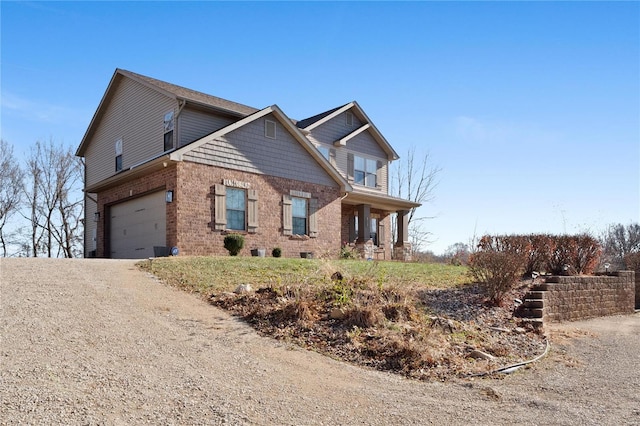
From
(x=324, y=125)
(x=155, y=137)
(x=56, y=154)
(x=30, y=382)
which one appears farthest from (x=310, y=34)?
(x=56, y=154)

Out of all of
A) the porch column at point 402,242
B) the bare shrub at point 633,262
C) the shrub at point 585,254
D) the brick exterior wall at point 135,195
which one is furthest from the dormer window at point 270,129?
the bare shrub at point 633,262

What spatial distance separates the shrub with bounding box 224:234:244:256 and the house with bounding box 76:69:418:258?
0.22 meters

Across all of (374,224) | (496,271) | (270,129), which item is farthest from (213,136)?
(374,224)

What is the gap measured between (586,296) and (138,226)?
46.2 ft

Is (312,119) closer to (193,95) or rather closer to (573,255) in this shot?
(193,95)

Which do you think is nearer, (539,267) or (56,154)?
(539,267)

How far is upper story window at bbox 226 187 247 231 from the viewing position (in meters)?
16.9

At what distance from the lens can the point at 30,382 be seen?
5.14 metres

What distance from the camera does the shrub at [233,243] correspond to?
1622 cm

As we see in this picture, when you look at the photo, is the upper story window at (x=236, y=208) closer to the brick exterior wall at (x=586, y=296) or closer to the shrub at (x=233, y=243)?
the shrub at (x=233, y=243)

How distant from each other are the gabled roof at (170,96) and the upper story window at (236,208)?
3364mm

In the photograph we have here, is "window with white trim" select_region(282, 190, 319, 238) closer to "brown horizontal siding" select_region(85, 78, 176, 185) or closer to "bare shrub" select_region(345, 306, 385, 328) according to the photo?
"brown horizontal siding" select_region(85, 78, 176, 185)

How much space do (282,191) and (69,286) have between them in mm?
9837

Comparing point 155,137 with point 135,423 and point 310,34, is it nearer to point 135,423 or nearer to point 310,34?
point 310,34
